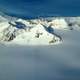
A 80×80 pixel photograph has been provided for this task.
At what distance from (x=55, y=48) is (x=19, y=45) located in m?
2.15

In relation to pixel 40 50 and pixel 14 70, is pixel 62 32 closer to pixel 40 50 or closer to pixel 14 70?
pixel 40 50

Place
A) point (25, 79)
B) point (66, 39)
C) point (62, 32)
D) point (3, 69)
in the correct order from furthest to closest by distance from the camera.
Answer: point (62, 32) → point (66, 39) → point (3, 69) → point (25, 79)

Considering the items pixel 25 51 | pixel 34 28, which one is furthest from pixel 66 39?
pixel 25 51

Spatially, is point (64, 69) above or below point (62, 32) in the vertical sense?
below

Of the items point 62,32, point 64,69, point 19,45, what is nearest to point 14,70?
point 64,69

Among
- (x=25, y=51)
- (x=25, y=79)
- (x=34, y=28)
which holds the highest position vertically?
(x=34, y=28)

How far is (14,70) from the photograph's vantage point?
71.4 feet

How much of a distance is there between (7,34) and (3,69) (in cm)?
718

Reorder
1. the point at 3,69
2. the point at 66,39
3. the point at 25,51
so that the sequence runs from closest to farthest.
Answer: the point at 3,69 < the point at 25,51 < the point at 66,39

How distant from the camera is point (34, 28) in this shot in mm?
29422

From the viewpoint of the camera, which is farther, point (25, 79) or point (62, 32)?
point (62, 32)

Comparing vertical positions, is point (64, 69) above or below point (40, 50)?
below

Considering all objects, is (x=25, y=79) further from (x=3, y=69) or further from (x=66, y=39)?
(x=66, y=39)

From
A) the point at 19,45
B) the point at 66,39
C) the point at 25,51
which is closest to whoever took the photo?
the point at 25,51
